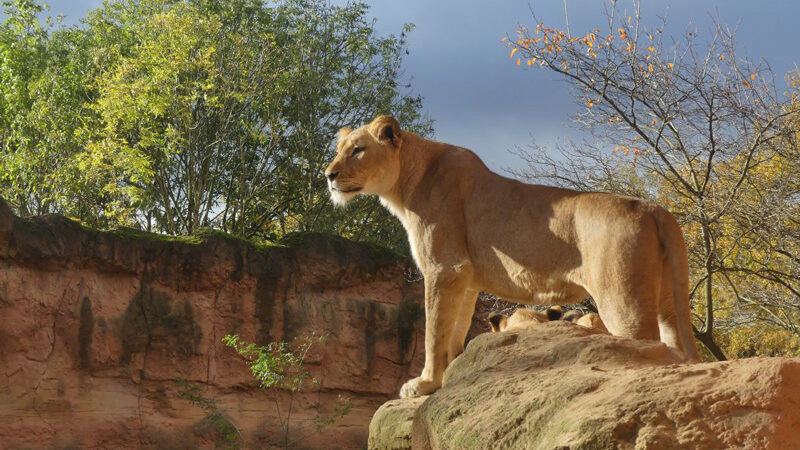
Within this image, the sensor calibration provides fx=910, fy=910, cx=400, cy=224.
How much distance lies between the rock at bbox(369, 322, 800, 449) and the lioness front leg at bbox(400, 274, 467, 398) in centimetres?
84

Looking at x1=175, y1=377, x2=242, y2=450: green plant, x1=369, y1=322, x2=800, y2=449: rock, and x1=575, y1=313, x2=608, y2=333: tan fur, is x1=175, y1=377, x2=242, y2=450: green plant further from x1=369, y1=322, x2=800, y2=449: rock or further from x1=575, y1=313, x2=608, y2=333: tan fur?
x1=369, y1=322, x2=800, y2=449: rock

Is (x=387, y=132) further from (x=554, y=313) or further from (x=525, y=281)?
(x=554, y=313)

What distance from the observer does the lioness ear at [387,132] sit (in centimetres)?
760

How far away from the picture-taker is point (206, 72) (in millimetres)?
25734

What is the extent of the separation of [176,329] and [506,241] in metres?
11.1

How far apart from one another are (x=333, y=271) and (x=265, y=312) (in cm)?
160

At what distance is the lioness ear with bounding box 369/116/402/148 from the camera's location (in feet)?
24.9

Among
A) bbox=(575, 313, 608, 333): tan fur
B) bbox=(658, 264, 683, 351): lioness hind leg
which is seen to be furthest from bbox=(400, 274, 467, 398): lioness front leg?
bbox=(575, 313, 608, 333): tan fur

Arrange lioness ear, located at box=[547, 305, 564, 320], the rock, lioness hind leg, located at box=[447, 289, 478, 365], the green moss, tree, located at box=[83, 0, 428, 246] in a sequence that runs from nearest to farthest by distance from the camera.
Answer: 1. the rock
2. lioness hind leg, located at box=[447, 289, 478, 365]
3. lioness ear, located at box=[547, 305, 564, 320]
4. the green moss
5. tree, located at box=[83, 0, 428, 246]

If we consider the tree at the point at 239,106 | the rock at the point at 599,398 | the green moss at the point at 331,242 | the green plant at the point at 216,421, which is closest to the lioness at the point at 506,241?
the rock at the point at 599,398

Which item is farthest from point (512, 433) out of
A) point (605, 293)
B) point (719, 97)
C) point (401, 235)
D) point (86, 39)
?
point (86, 39)

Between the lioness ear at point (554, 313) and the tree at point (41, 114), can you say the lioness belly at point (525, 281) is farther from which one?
the tree at point (41, 114)

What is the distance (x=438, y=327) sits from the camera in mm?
6934

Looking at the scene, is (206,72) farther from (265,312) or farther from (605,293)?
(605,293)
